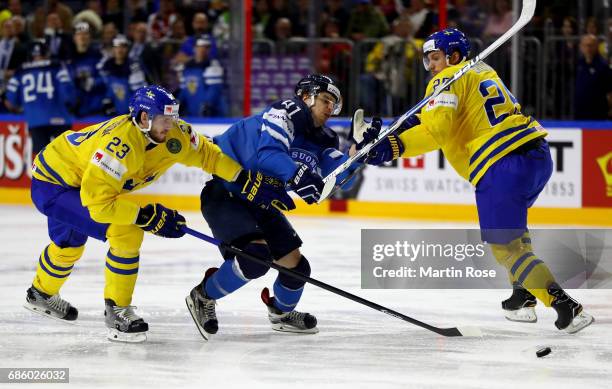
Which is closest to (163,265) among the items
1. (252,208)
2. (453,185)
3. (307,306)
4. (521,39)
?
(307,306)

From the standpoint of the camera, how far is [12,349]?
16.6 feet

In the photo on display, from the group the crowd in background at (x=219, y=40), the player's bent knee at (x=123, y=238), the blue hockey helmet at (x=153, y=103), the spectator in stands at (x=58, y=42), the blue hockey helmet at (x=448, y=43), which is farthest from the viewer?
the spectator in stands at (x=58, y=42)

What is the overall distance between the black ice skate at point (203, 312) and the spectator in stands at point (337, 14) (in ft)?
19.8

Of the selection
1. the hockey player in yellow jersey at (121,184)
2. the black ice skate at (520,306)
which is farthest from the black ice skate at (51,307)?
the black ice skate at (520,306)

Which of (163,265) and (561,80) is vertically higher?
→ (561,80)

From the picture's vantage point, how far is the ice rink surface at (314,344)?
15.0ft

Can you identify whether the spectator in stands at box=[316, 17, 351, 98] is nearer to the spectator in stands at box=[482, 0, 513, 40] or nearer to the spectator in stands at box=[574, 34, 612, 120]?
the spectator in stands at box=[482, 0, 513, 40]

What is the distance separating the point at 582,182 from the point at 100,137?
17.9 feet

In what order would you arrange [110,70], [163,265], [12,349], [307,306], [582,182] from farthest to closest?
[110,70] < [582,182] < [163,265] < [307,306] < [12,349]

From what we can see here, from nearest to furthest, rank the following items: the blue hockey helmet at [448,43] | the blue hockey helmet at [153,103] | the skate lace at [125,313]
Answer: the blue hockey helmet at [153,103] < the skate lace at [125,313] < the blue hockey helmet at [448,43]

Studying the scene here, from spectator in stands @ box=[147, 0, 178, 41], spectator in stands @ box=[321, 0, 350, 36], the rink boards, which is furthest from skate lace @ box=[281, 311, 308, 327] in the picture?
spectator in stands @ box=[147, 0, 178, 41]

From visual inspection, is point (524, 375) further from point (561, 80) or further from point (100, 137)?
point (561, 80)

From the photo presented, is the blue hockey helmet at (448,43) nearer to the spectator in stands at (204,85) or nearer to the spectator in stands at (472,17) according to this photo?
the spectator in stands at (472,17)

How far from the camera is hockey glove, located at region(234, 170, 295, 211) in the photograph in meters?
5.29
